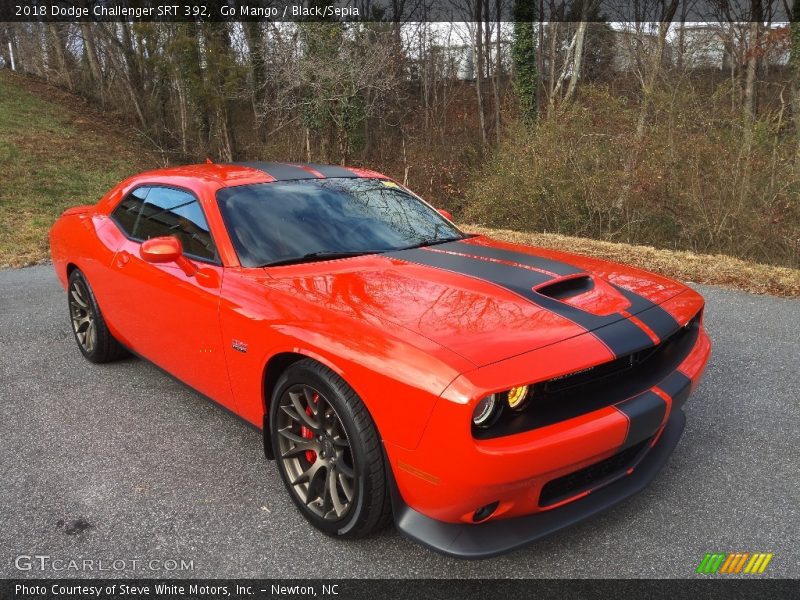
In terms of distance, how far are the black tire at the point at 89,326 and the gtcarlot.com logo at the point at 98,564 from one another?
206 centimetres

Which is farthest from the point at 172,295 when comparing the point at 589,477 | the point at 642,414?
the point at 642,414

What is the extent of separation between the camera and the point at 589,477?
215 centimetres

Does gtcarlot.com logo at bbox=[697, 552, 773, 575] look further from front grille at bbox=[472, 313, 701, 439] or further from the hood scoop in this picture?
the hood scoop

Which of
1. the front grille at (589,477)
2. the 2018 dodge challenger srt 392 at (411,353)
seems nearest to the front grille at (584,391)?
the 2018 dodge challenger srt 392 at (411,353)

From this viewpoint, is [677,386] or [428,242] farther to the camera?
[428,242]

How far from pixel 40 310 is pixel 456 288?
4.97 metres

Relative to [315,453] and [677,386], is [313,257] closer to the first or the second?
[315,453]

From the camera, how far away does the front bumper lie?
1907 mm

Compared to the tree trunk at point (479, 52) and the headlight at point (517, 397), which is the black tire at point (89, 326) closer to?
the headlight at point (517, 397)

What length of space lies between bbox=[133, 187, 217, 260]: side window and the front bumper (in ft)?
5.27

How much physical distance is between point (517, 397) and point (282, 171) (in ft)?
7.34

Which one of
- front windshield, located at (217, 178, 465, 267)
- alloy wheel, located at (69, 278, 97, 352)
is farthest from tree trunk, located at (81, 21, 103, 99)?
front windshield, located at (217, 178, 465, 267)

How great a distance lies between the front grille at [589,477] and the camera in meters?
2.05

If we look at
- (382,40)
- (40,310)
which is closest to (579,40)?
(382,40)
